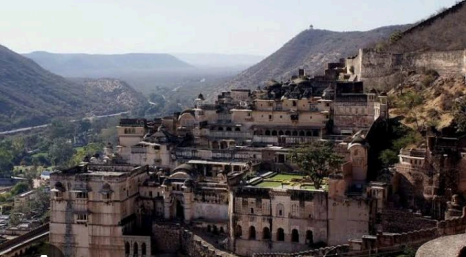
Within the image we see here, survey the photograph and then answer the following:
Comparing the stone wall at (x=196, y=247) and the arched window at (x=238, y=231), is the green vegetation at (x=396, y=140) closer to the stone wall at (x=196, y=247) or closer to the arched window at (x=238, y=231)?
the arched window at (x=238, y=231)

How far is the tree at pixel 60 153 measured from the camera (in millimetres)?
84250

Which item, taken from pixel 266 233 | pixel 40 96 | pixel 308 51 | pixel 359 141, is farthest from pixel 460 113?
pixel 40 96

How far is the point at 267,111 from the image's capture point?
43250 millimetres

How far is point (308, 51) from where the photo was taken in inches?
5507

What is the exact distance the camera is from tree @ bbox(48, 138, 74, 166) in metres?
84.2

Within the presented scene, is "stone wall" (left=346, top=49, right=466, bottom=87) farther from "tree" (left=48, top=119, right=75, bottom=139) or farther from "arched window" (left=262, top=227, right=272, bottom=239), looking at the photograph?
"tree" (left=48, top=119, right=75, bottom=139)

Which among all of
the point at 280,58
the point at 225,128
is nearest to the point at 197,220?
the point at 225,128

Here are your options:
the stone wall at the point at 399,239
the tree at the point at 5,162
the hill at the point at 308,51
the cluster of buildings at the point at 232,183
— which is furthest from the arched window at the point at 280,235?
the hill at the point at 308,51

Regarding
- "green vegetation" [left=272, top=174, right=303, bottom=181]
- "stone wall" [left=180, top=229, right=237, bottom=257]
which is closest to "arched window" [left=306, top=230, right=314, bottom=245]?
"stone wall" [left=180, top=229, right=237, bottom=257]

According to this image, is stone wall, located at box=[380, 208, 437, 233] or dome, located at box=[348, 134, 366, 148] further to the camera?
dome, located at box=[348, 134, 366, 148]

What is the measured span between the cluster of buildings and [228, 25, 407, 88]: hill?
70383mm

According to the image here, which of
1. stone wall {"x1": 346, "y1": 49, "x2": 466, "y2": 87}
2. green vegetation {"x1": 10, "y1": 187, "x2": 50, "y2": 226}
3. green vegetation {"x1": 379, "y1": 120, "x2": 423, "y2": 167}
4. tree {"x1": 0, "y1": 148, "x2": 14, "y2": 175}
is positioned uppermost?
stone wall {"x1": 346, "y1": 49, "x2": 466, "y2": 87}

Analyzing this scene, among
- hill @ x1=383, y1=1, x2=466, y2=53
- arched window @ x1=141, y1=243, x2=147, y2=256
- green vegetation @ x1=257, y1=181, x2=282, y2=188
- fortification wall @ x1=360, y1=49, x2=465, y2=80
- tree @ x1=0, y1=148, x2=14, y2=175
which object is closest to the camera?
green vegetation @ x1=257, y1=181, x2=282, y2=188

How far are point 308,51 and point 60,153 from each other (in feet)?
217
